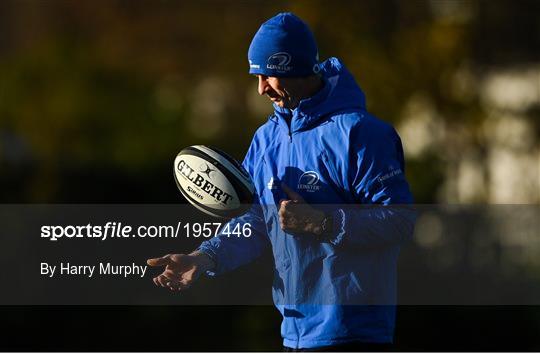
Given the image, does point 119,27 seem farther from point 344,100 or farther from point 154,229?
point 344,100

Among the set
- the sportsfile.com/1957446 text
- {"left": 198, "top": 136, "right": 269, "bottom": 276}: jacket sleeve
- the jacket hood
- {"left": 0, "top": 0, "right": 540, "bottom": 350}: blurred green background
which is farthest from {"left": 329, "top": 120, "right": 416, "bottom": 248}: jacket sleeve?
{"left": 0, "top": 0, "right": 540, "bottom": 350}: blurred green background

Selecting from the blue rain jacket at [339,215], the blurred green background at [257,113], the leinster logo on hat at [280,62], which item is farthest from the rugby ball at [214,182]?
the blurred green background at [257,113]

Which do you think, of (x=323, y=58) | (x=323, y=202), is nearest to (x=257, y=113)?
(x=323, y=58)

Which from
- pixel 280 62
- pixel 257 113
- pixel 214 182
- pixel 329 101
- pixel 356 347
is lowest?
pixel 257 113

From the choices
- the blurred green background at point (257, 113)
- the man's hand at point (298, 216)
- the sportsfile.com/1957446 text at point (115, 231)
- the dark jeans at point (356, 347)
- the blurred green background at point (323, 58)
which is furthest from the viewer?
the blurred green background at point (323, 58)

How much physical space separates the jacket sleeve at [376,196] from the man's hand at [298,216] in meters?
0.09

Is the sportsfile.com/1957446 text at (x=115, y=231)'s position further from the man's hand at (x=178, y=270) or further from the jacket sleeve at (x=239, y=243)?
the man's hand at (x=178, y=270)

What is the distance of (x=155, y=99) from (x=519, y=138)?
5.91 m

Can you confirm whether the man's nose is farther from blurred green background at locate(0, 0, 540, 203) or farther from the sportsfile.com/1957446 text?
blurred green background at locate(0, 0, 540, 203)

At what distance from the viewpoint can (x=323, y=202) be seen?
506 cm

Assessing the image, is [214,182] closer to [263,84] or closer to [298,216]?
[263,84]

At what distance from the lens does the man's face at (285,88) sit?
16.8 feet

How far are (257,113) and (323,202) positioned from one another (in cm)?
1209

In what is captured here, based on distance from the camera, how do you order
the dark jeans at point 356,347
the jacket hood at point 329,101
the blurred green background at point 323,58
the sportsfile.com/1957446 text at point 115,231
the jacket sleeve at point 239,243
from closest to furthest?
1. the dark jeans at point 356,347
2. the jacket hood at point 329,101
3. the jacket sleeve at point 239,243
4. the sportsfile.com/1957446 text at point 115,231
5. the blurred green background at point 323,58
